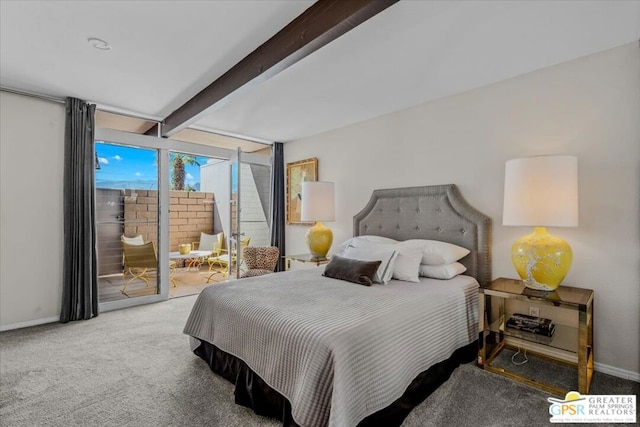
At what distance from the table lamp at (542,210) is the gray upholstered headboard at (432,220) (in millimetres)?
470

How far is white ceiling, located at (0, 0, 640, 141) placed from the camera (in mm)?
1923

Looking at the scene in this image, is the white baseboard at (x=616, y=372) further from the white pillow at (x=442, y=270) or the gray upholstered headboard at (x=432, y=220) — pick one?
the white pillow at (x=442, y=270)

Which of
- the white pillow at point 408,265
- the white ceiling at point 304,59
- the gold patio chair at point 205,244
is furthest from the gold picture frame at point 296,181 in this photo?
the white pillow at point 408,265

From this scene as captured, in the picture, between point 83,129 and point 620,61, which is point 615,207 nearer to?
point 620,61

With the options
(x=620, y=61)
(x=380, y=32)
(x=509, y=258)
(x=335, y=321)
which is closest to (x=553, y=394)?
(x=509, y=258)

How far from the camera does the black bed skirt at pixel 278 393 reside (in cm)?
166

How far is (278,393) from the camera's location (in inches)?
69.1

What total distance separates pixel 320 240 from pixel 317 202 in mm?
502

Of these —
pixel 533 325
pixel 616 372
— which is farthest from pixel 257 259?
pixel 616 372

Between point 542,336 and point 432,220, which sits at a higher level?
point 432,220

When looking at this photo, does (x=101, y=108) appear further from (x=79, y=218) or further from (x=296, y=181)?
(x=296, y=181)

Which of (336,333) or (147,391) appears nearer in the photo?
(336,333)

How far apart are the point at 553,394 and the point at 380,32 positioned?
8.71 ft

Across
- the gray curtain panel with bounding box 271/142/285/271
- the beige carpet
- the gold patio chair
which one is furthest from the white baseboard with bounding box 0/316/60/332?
the gold patio chair
